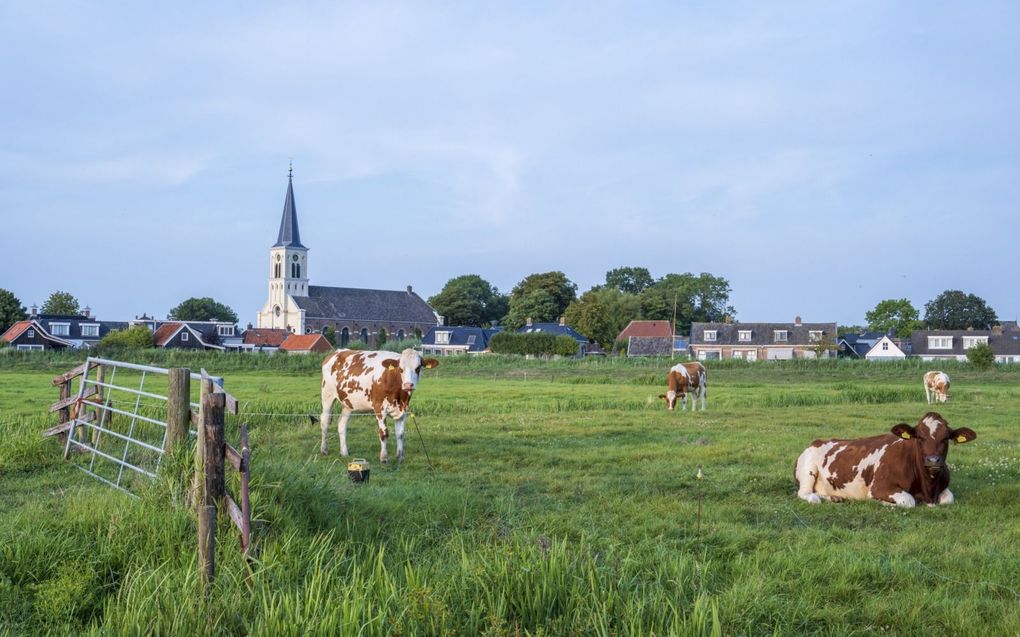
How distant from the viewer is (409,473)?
13211 millimetres

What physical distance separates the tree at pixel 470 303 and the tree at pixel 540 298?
747 inches

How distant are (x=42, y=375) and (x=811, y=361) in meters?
46.3

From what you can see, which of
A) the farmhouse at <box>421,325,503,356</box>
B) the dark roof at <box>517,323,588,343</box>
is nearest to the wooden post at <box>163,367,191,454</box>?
the dark roof at <box>517,323,588,343</box>

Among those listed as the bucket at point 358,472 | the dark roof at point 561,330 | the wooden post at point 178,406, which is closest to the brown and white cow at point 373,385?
the bucket at point 358,472

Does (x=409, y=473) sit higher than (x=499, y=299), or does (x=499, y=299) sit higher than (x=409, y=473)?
(x=499, y=299)

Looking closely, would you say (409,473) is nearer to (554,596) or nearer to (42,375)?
(554,596)

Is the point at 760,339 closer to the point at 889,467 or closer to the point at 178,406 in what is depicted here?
the point at 889,467

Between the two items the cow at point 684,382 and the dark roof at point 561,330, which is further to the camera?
the dark roof at point 561,330

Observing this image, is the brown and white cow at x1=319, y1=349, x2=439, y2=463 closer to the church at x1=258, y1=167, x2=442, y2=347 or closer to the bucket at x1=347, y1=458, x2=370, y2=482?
the bucket at x1=347, y1=458, x2=370, y2=482

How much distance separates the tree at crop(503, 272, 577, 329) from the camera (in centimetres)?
11356

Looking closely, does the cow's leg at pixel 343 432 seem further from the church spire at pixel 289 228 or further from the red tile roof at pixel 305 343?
the church spire at pixel 289 228

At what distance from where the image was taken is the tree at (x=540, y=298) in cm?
11356

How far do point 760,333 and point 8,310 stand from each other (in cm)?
8150

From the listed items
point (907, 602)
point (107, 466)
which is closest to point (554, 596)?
point (907, 602)
